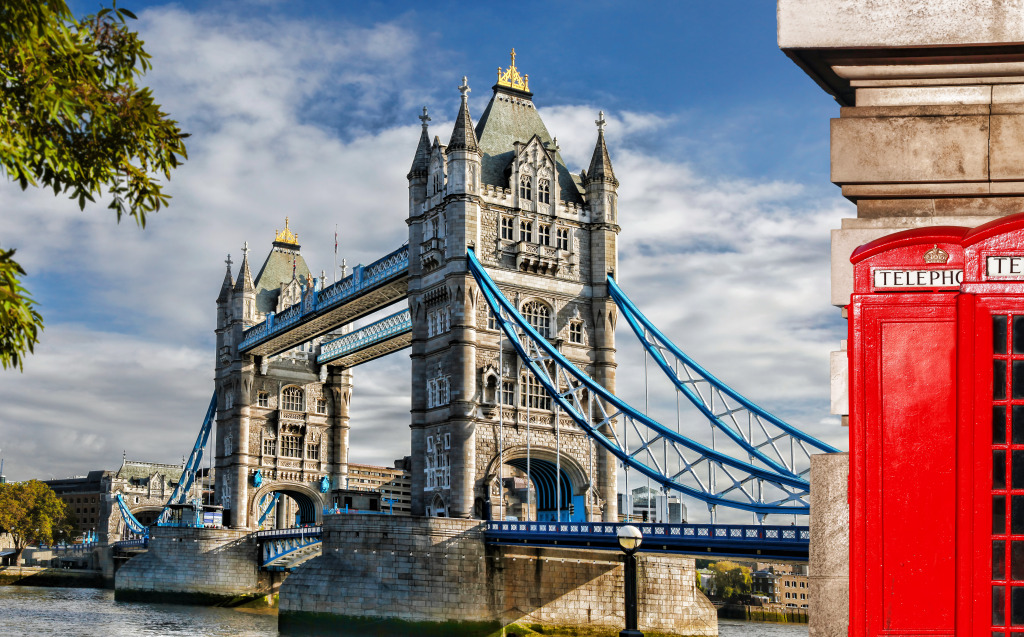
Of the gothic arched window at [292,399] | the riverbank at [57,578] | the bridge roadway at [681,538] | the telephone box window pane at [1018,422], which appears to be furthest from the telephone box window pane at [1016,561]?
the riverbank at [57,578]

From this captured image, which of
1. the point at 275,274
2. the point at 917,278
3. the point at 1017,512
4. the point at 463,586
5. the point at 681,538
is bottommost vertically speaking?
the point at 463,586

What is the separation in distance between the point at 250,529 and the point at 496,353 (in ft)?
79.1

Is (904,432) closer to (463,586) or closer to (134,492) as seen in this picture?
(463,586)

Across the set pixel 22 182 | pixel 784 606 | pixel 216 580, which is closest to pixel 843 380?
pixel 22 182

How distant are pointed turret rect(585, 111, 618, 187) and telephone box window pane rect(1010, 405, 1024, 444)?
3900 cm

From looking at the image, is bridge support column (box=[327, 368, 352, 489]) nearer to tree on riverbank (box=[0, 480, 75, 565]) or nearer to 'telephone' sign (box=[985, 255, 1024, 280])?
tree on riverbank (box=[0, 480, 75, 565])

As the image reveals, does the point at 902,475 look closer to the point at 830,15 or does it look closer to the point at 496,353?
the point at 830,15

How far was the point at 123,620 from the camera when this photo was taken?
157 feet

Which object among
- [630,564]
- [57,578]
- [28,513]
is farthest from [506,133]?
[28,513]

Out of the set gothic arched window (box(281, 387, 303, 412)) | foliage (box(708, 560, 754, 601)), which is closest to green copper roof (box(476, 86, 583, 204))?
gothic arched window (box(281, 387, 303, 412))

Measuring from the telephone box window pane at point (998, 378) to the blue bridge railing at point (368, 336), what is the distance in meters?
40.7

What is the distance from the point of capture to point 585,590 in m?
39.6

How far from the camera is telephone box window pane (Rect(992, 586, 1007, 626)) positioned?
25.1 ft

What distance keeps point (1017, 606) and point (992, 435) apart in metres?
1.09
